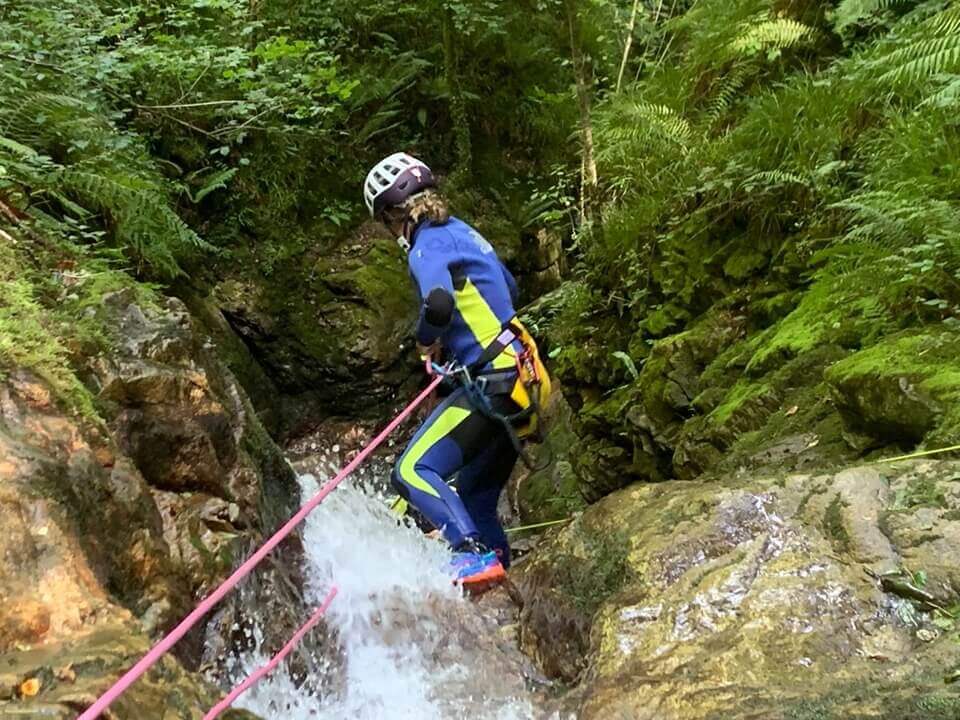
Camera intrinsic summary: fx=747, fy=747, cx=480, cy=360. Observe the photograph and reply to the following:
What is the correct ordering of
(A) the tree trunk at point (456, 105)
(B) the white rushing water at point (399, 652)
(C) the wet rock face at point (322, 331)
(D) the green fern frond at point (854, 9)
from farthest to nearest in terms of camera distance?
1. (A) the tree trunk at point (456, 105)
2. (C) the wet rock face at point (322, 331)
3. (D) the green fern frond at point (854, 9)
4. (B) the white rushing water at point (399, 652)

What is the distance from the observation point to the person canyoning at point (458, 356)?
420 cm

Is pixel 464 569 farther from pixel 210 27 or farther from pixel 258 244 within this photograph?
pixel 210 27

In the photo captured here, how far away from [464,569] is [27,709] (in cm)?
257

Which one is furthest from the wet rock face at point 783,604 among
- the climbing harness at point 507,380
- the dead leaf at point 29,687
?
the dead leaf at point 29,687

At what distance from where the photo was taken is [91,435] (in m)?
3.13

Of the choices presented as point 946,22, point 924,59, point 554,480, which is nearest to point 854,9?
point 946,22

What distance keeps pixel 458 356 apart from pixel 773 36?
133 inches

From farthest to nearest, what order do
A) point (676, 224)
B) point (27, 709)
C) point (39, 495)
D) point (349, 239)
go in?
1. point (349, 239)
2. point (676, 224)
3. point (39, 495)
4. point (27, 709)

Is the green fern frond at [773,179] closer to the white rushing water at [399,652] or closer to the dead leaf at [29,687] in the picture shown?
the white rushing water at [399,652]

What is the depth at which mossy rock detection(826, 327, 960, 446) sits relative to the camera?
8.88ft

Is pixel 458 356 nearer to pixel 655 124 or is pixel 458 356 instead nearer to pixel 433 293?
pixel 433 293

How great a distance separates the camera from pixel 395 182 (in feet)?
15.1

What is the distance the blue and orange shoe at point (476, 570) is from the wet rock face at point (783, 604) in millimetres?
908

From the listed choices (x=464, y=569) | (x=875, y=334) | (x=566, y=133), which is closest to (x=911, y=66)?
(x=875, y=334)
